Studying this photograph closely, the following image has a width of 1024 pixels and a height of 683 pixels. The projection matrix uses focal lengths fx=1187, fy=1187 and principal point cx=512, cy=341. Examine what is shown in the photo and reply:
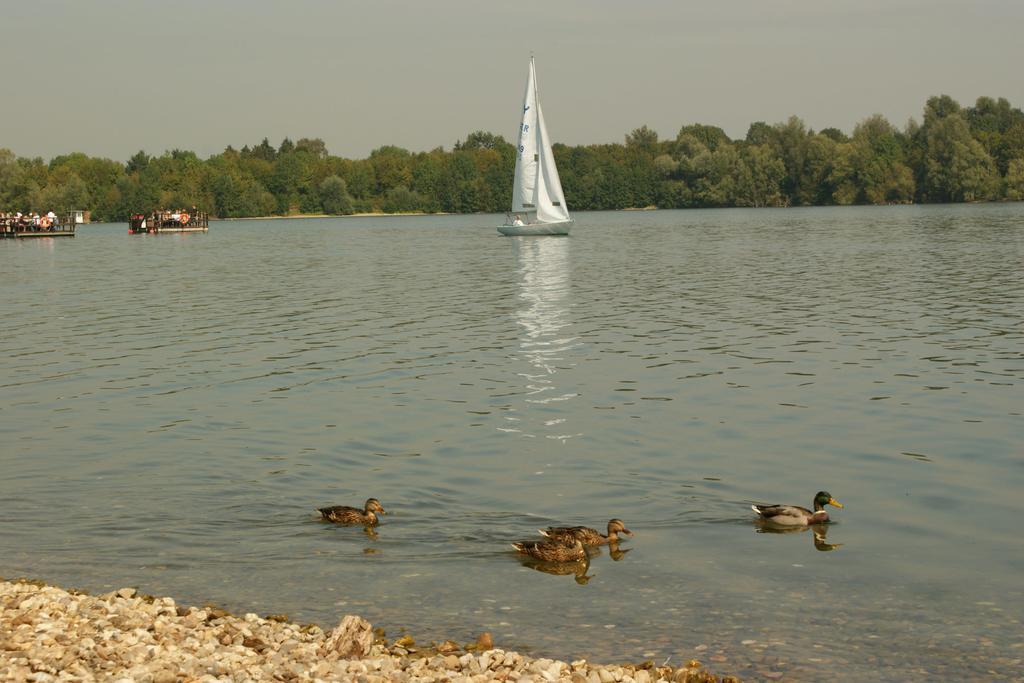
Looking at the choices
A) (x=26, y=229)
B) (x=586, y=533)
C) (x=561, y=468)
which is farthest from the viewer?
(x=26, y=229)

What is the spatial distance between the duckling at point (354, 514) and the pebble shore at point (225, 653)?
381 cm

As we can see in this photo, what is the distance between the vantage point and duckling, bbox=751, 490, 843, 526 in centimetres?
1576

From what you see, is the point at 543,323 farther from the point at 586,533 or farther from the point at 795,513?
the point at 586,533

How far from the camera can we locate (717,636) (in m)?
12.0

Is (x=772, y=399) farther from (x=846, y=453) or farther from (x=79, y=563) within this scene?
(x=79, y=563)

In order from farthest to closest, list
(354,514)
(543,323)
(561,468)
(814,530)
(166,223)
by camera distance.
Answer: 1. (166,223)
2. (543,323)
3. (561,468)
4. (354,514)
5. (814,530)

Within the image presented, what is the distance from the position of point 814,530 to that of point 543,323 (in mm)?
24802

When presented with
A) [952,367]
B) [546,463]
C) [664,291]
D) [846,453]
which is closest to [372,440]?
[546,463]

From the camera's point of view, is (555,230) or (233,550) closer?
(233,550)

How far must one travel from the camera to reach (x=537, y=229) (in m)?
102

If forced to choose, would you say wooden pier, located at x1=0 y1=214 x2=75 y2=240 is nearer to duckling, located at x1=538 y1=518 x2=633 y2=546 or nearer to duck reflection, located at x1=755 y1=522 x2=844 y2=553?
duckling, located at x1=538 y1=518 x2=633 y2=546

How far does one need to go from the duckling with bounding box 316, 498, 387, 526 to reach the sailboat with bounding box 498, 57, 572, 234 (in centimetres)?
8173

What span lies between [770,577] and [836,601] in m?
1.12

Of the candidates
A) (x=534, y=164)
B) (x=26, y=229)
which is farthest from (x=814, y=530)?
(x=26, y=229)
